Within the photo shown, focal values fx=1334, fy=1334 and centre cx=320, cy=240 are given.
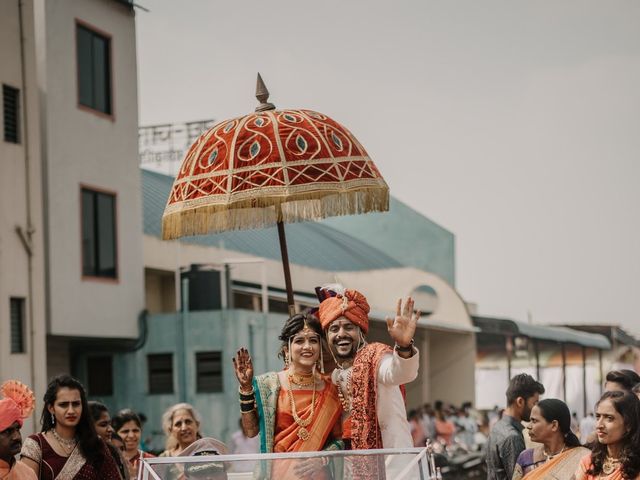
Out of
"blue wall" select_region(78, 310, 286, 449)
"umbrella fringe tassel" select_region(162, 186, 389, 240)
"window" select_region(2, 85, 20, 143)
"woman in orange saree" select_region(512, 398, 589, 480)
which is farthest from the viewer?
"blue wall" select_region(78, 310, 286, 449)

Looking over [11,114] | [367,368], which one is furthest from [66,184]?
[367,368]

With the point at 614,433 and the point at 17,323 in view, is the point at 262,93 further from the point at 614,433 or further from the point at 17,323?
the point at 17,323

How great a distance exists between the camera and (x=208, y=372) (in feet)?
84.1

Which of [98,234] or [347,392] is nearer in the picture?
[347,392]

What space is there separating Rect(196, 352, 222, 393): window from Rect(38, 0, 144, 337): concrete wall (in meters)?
1.47

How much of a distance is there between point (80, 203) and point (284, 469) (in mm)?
18745

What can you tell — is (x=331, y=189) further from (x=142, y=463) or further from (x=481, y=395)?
(x=481, y=395)

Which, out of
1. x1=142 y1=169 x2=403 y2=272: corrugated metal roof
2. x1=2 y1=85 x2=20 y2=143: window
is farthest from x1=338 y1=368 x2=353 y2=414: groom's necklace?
x1=142 y1=169 x2=403 y2=272: corrugated metal roof

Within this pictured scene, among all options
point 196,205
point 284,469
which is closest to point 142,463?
point 284,469

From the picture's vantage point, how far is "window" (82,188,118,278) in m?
24.2

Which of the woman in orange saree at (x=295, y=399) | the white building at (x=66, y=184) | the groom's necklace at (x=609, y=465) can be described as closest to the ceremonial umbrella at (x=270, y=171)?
the woman in orange saree at (x=295, y=399)

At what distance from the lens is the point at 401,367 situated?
6680 mm

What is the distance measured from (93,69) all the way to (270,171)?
56.9 ft

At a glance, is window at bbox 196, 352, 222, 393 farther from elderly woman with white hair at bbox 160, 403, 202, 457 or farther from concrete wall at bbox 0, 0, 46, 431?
elderly woman with white hair at bbox 160, 403, 202, 457
